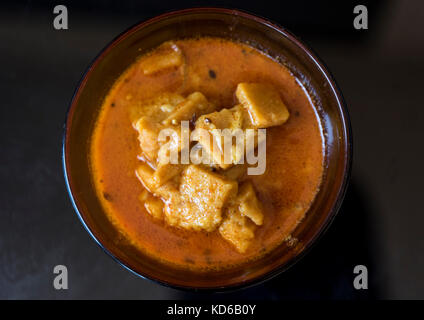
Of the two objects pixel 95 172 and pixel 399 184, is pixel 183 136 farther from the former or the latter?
pixel 399 184

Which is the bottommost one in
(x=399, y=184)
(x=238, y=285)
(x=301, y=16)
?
(x=238, y=285)

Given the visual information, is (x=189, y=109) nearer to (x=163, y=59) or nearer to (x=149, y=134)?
(x=149, y=134)

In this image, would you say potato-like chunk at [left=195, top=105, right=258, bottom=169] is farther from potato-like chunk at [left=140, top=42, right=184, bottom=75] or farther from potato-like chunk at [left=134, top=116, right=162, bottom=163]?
potato-like chunk at [left=140, top=42, right=184, bottom=75]

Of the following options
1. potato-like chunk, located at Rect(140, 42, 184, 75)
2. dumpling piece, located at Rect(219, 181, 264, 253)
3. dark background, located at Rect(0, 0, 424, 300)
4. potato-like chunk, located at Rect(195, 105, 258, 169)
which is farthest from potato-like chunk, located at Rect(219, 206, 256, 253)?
potato-like chunk, located at Rect(140, 42, 184, 75)

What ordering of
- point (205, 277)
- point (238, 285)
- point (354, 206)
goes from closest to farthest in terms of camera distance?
point (238, 285)
point (205, 277)
point (354, 206)

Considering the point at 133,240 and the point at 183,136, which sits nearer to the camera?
the point at 183,136

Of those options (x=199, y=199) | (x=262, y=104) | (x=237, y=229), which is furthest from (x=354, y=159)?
(x=199, y=199)
